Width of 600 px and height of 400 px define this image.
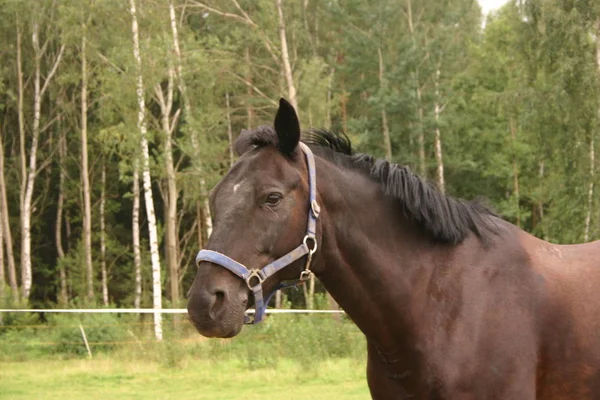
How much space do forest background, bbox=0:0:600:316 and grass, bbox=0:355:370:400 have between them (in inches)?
348

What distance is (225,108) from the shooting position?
3005cm

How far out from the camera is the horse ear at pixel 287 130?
3.50 metres

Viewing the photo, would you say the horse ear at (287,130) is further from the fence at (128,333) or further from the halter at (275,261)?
the fence at (128,333)

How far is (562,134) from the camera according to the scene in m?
26.1

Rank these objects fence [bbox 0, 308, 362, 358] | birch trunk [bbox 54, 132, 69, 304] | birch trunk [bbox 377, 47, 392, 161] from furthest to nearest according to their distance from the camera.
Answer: birch trunk [bbox 54, 132, 69, 304], birch trunk [bbox 377, 47, 392, 161], fence [bbox 0, 308, 362, 358]

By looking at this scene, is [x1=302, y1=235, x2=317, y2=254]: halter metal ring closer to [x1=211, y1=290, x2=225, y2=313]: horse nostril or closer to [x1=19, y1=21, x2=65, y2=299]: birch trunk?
[x1=211, y1=290, x2=225, y2=313]: horse nostril

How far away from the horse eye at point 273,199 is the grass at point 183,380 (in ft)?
26.7

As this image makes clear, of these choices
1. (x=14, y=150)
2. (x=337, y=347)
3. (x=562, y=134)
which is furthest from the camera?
(x=14, y=150)

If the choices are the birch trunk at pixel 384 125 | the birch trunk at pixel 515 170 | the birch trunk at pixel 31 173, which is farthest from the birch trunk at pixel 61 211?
the birch trunk at pixel 515 170

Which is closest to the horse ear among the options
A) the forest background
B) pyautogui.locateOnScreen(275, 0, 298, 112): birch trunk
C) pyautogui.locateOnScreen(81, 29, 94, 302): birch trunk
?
the forest background

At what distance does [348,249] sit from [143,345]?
44.7 ft

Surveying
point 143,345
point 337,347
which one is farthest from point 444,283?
point 143,345

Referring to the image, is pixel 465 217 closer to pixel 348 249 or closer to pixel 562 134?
pixel 348 249

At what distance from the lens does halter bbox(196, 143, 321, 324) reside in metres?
3.27
